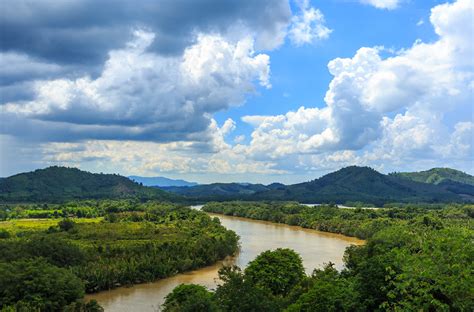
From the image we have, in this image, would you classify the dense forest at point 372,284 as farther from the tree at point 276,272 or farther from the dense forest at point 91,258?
the dense forest at point 91,258

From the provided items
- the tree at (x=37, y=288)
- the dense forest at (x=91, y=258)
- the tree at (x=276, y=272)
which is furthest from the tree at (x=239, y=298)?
the tree at (x=37, y=288)

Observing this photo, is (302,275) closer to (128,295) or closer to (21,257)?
(128,295)

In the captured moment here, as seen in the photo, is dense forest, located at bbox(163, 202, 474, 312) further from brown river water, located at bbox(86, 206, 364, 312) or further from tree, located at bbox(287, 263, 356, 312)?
brown river water, located at bbox(86, 206, 364, 312)

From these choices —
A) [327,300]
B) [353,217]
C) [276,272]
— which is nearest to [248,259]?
[276,272]

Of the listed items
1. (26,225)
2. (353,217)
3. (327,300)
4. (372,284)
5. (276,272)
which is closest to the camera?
(372,284)

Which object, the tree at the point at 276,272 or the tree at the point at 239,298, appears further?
the tree at the point at 276,272

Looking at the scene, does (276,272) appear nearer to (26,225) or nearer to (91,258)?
(91,258)
